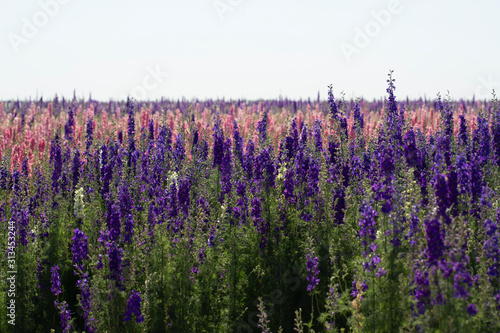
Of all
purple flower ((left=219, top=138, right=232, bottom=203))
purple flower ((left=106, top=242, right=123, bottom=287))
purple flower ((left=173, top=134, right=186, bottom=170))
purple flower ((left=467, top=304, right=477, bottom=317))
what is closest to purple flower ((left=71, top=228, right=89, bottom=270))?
purple flower ((left=106, top=242, right=123, bottom=287))

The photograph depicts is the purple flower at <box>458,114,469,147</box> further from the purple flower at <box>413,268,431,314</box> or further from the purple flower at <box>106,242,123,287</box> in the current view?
the purple flower at <box>106,242,123,287</box>

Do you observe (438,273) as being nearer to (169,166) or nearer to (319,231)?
(319,231)

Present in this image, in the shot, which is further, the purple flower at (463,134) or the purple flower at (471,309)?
the purple flower at (463,134)

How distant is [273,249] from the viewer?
6.27m

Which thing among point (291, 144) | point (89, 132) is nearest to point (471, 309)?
point (291, 144)

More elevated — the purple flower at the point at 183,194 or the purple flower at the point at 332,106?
the purple flower at the point at 332,106

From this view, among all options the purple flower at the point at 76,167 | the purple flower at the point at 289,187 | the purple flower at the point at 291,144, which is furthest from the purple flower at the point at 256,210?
the purple flower at the point at 76,167

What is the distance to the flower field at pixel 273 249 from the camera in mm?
4094

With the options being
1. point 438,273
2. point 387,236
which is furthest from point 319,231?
point 438,273

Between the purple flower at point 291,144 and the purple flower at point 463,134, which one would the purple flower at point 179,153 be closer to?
the purple flower at point 291,144

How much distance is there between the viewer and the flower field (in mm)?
4094

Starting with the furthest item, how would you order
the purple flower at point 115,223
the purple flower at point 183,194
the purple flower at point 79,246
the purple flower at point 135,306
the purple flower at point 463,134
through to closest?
1. the purple flower at point 463,134
2. the purple flower at point 183,194
3. the purple flower at point 79,246
4. the purple flower at point 115,223
5. the purple flower at point 135,306

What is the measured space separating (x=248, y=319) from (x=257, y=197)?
166 cm

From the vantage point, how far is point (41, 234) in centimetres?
677
